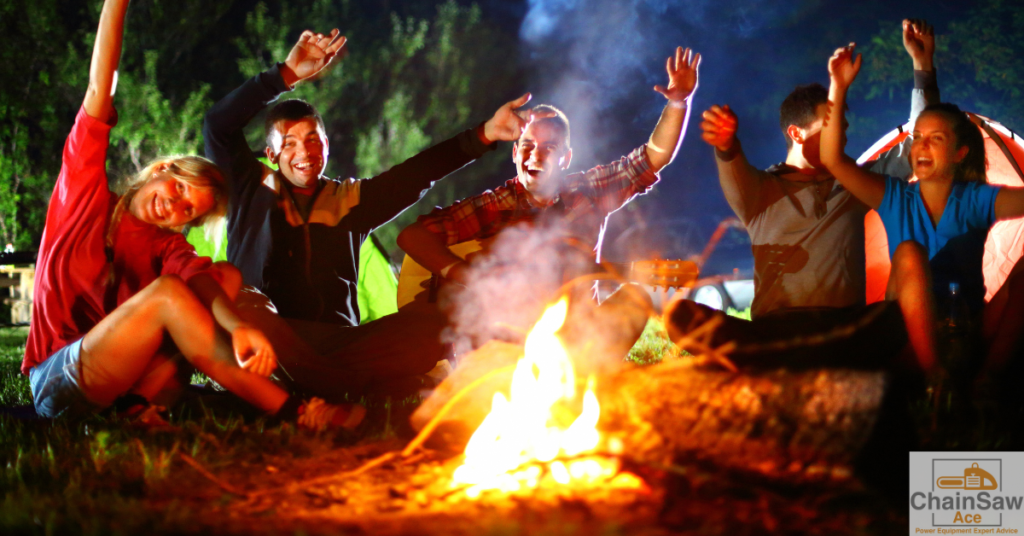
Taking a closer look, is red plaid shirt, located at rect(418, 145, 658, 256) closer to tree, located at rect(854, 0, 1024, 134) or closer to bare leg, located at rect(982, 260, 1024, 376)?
bare leg, located at rect(982, 260, 1024, 376)

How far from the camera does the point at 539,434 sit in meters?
2.30

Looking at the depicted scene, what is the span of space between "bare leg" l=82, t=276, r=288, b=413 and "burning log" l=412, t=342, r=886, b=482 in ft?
5.19

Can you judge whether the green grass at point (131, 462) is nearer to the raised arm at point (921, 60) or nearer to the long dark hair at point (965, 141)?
the long dark hair at point (965, 141)

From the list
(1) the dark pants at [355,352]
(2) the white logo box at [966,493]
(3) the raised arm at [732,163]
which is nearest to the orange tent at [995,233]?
(3) the raised arm at [732,163]

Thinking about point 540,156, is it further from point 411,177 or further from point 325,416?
point 325,416

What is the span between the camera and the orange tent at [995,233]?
4207mm

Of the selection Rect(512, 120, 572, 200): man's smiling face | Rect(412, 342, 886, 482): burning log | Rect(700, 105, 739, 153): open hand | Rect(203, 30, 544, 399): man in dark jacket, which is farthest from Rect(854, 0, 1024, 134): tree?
Rect(412, 342, 886, 482): burning log

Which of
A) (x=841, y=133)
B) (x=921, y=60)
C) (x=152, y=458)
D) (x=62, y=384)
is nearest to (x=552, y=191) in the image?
(x=841, y=133)

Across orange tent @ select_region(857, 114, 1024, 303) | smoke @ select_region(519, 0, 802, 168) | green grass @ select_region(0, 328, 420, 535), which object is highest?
smoke @ select_region(519, 0, 802, 168)

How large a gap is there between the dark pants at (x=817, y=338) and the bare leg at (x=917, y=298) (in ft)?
0.17

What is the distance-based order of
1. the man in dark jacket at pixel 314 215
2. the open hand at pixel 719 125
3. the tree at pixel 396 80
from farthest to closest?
1. the tree at pixel 396 80
2. the man in dark jacket at pixel 314 215
3. the open hand at pixel 719 125

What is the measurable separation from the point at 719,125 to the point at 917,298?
3.99 feet

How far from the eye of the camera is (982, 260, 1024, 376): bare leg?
2900mm

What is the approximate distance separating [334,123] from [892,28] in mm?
12413
